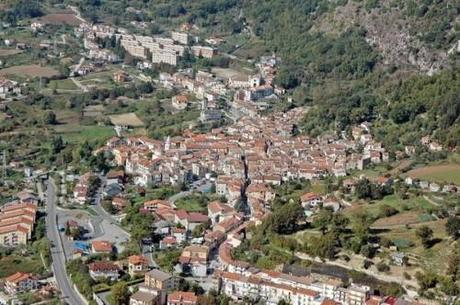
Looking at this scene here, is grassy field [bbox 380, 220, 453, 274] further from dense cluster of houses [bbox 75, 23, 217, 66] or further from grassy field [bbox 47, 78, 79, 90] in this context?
dense cluster of houses [bbox 75, 23, 217, 66]

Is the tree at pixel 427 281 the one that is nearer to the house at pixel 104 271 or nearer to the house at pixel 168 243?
the house at pixel 168 243

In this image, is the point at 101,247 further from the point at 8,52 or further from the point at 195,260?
the point at 8,52

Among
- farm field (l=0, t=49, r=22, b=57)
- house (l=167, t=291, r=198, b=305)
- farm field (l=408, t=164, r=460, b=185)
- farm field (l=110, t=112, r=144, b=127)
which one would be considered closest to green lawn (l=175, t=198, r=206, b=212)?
farm field (l=408, t=164, r=460, b=185)

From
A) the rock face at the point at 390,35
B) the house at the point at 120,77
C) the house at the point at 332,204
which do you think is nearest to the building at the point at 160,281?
the house at the point at 332,204

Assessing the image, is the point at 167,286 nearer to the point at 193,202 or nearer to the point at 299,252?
the point at 299,252

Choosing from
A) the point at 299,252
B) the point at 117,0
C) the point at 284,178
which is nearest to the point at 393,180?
the point at 284,178

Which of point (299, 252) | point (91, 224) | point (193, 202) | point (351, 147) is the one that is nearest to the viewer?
point (299, 252)
